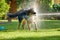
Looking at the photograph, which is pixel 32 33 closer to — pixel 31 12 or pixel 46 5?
pixel 31 12

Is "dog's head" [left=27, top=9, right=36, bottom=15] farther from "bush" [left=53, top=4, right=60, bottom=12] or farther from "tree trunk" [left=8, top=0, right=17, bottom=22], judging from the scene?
"bush" [left=53, top=4, right=60, bottom=12]

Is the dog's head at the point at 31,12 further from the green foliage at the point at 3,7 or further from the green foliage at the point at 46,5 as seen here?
the green foliage at the point at 46,5

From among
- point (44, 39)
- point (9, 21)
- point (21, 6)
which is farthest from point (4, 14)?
point (44, 39)

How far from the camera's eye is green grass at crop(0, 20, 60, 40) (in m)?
10.1

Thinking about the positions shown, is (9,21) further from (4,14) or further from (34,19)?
(34,19)

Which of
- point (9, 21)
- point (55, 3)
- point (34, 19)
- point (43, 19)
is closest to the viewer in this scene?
point (34, 19)

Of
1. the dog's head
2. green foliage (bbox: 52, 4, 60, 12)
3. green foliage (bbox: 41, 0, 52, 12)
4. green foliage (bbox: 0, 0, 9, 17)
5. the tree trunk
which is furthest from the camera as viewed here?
green foliage (bbox: 52, 4, 60, 12)

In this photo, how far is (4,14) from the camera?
13.5m

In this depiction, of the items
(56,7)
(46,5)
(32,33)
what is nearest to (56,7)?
(56,7)

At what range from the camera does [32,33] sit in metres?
11.4

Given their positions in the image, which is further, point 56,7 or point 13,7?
point 56,7

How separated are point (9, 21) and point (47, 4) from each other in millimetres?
3288

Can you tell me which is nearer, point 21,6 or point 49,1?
point 21,6

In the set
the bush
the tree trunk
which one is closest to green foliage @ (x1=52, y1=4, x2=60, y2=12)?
the bush
